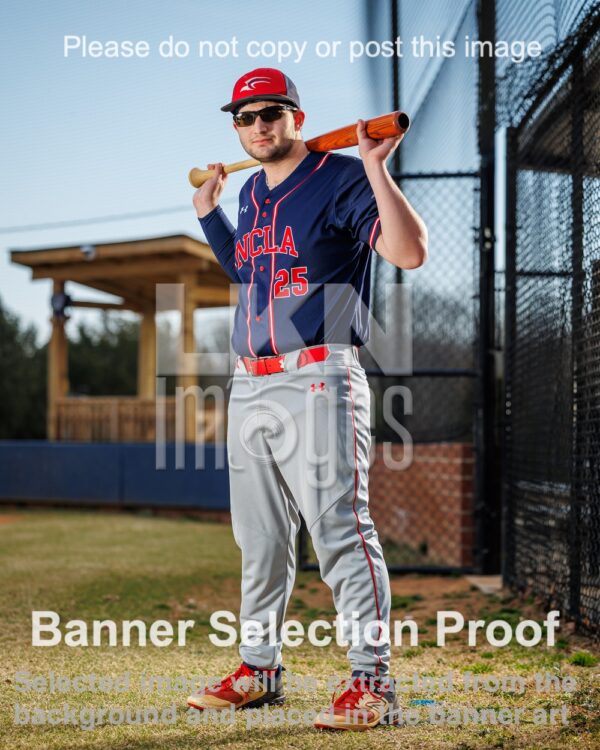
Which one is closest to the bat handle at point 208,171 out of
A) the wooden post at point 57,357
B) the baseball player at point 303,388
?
the baseball player at point 303,388

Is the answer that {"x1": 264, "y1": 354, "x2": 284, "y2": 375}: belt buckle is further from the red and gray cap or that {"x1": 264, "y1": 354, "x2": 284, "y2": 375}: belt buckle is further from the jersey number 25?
the red and gray cap

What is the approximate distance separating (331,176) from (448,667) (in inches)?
68.4

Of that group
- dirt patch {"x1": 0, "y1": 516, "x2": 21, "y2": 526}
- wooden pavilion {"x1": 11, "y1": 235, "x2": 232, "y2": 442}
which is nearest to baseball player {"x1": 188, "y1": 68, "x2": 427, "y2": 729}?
dirt patch {"x1": 0, "y1": 516, "x2": 21, "y2": 526}

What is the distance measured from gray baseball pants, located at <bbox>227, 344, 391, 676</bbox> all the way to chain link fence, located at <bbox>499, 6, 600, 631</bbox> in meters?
1.32

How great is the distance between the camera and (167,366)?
1550 centimetres

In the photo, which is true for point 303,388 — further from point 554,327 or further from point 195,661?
point 554,327

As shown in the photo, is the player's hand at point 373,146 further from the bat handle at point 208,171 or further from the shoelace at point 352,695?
the shoelace at point 352,695

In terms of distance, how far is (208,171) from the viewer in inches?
111

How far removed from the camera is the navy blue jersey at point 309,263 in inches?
92.0

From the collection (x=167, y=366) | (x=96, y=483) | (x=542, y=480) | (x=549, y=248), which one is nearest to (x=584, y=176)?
(x=549, y=248)

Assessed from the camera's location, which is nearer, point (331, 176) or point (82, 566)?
point (331, 176)

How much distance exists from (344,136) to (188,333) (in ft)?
30.1

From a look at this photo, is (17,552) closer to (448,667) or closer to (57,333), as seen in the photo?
(448,667)

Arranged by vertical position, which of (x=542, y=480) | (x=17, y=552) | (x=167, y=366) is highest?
(x=167, y=366)
